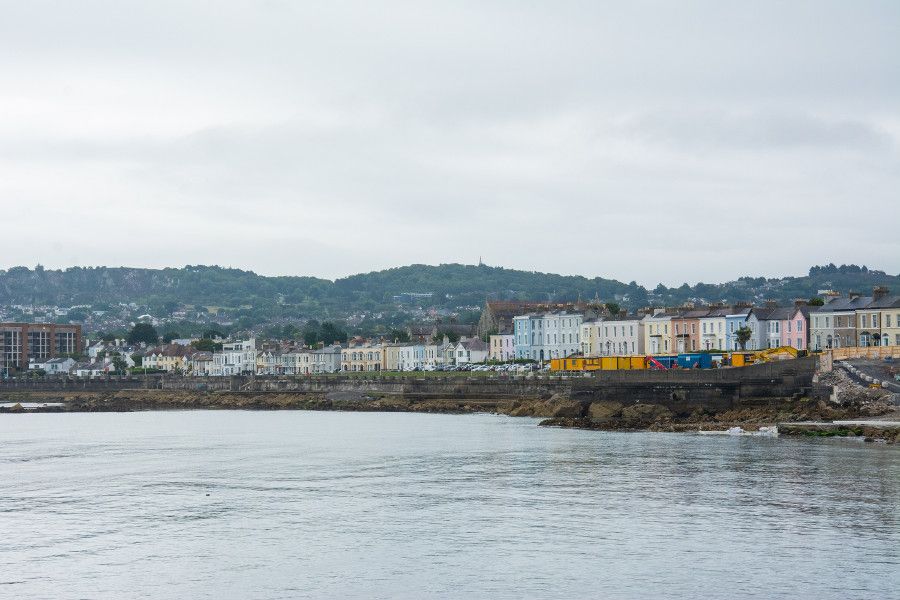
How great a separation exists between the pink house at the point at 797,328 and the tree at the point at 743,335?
289cm

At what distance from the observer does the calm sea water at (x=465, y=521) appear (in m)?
25.7

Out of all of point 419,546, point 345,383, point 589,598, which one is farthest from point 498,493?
point 345,383

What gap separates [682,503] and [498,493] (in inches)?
243

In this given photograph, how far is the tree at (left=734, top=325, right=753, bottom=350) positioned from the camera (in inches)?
3905

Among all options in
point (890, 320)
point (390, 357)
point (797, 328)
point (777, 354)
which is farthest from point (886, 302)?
point (390, 357)

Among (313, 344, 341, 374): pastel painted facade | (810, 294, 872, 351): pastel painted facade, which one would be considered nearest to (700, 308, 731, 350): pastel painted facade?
(810, 294, 872, 351): pastel painted facade

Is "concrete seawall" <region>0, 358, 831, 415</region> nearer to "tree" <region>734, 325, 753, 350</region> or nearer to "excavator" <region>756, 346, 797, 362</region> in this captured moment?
"excavator" <region>756, 346, 797, 362</region>

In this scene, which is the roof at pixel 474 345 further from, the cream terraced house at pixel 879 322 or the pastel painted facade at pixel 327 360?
the cream terraced house at pixel 879 322

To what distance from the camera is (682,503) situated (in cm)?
3556

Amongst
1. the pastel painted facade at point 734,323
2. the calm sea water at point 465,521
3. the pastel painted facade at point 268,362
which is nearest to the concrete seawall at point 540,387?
the calm sea water at point 465,521

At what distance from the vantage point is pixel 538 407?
8506 cm

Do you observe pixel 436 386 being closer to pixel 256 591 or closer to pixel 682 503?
pixel 682 503

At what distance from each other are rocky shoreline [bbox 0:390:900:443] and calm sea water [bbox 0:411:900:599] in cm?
705

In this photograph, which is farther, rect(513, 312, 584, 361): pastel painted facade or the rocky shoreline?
rect(513, 312, 584, 361): pastel painted facade
